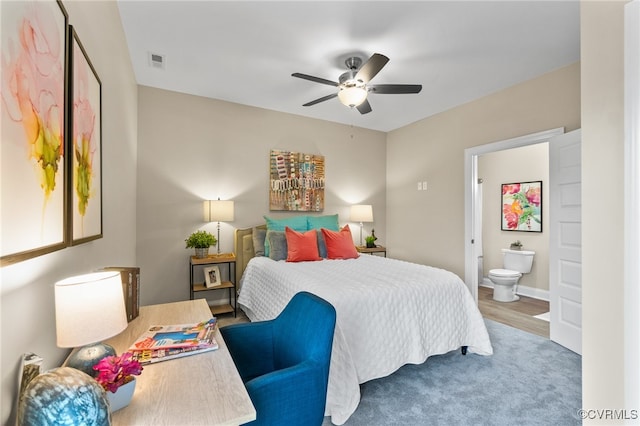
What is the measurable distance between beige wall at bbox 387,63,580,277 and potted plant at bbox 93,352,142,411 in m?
3.77

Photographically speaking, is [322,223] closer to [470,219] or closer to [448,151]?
[470,219]

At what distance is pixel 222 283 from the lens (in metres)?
3.62

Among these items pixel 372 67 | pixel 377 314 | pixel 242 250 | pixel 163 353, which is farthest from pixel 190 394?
pixel 242 250

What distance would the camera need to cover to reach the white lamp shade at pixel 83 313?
0.81m

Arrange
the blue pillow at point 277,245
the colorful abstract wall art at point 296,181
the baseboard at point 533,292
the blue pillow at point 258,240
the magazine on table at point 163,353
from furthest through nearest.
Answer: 1. the baseboard at point 533,292
2. the colorful abstract wall art at point 296,181
3. the blue pillow at point 258,240
4. the blue pillow at point 277,245
5. the magazine on table at point 163,353

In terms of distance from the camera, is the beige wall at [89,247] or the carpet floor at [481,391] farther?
the carpet floor at [481,391]

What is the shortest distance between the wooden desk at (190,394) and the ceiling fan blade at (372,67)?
208 centimetres

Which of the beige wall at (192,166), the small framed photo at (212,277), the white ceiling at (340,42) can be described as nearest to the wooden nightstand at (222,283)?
the small framed photo at (212,277)

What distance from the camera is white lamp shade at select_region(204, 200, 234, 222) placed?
3508 millimetres

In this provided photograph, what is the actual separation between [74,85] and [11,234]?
72cm

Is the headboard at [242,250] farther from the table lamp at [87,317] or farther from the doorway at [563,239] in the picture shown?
the doorway at [563,239]

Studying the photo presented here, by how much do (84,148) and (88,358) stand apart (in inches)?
33.3

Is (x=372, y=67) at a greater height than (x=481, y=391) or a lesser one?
greater

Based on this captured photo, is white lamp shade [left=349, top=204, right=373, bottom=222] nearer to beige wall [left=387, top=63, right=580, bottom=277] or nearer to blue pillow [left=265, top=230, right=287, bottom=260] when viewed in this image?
beige wall [left=387, top=63, right=580, bottom=277]
